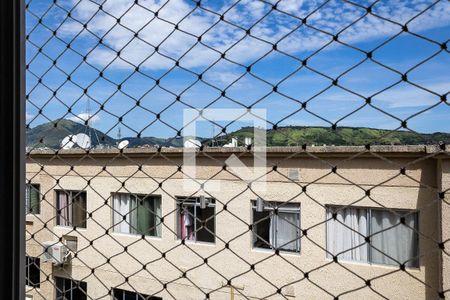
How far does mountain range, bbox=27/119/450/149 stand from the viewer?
0.72 m

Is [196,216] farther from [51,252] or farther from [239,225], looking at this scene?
[239,225]

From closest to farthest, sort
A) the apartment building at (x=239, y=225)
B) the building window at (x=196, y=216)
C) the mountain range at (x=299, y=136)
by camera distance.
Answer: the mountain range at (x=299, y=136)
the building window at (x=196, y=216)
the apartment building at (x=239, y=225)

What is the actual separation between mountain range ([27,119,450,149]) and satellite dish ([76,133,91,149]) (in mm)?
27

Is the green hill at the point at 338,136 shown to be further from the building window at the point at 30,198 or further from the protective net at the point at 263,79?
the building window at the point at 30,198

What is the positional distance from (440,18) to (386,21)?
124 millimetres

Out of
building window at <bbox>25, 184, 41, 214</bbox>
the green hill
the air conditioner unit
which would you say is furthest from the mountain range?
the air conditioner unit

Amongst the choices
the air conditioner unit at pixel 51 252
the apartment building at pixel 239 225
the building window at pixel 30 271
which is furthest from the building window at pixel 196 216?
the air conditioner unit at pixel 51 252

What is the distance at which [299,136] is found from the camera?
90 centimetres

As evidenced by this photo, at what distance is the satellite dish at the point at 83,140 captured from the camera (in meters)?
1.15

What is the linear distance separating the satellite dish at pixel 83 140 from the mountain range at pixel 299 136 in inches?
1.1

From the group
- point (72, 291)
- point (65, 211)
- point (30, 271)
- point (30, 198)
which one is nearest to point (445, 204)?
point (30, 198)

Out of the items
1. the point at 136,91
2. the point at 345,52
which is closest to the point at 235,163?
the point at 136,91

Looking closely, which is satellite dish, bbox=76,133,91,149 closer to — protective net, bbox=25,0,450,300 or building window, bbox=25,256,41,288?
protective net, bbox=25,0,450,300

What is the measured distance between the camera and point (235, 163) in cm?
182
